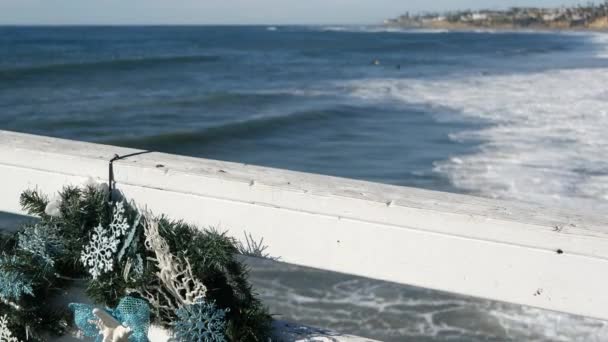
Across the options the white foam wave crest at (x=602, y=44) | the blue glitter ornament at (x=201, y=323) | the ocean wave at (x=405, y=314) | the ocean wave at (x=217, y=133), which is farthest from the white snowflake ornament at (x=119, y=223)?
the white foam wave crest at (x=602, y=44)

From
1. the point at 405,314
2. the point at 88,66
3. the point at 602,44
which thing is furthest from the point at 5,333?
the point at 602,44

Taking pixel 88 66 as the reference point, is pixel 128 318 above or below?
below

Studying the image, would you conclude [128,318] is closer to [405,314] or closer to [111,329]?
[111,329]

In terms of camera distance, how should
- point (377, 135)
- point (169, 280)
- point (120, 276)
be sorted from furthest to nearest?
point (377, 135) → point (120, 276) → point (169, 280)

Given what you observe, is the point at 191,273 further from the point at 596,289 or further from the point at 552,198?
the point at 552,198

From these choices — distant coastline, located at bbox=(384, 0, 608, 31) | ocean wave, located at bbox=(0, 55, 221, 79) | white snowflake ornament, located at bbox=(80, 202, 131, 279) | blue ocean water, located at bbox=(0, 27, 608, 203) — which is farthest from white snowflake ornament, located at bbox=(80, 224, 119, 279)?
distant coastline, located at bbox=(384, 0, 608, 31)

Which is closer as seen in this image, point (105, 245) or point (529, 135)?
point (105, 245)

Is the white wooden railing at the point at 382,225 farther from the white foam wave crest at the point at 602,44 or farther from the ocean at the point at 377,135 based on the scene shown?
the white foam wave crest at the point at 602,44

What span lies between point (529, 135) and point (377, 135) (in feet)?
8.66

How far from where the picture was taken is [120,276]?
1.94 m

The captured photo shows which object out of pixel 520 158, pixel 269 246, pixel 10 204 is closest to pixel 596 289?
pixel 269 246

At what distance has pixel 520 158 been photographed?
9.94 m

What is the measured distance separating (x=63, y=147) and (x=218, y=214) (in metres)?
0.57

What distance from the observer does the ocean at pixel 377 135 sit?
4383 mm
